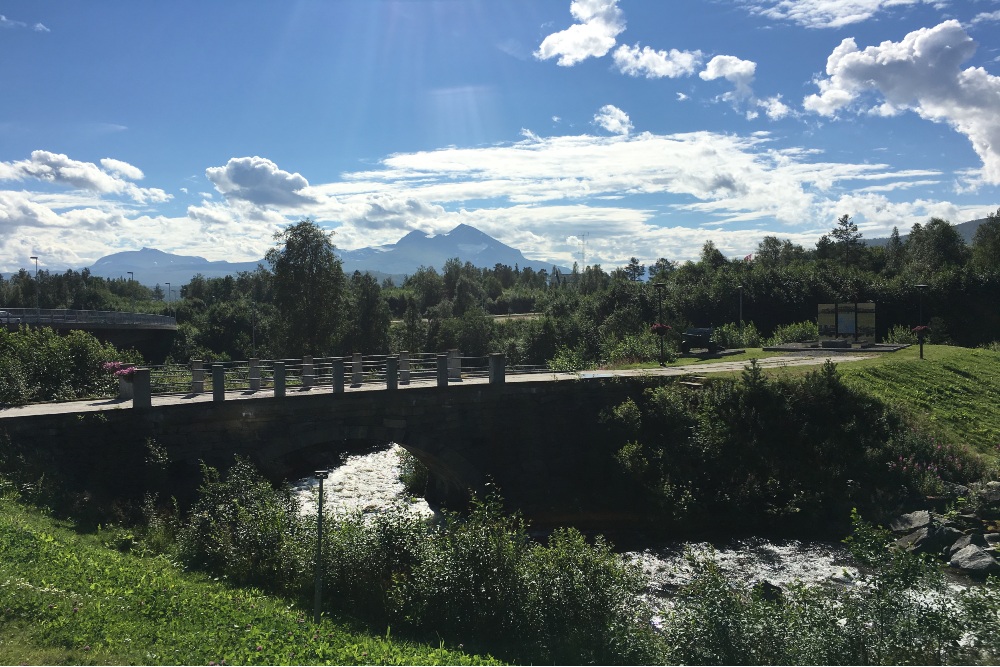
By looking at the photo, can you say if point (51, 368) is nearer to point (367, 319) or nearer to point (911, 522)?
point (911, 522)

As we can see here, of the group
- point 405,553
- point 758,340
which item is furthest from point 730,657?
point 758,340

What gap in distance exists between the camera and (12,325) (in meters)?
37.2

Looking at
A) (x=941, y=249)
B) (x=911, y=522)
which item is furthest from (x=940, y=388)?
(x=941, y=249)

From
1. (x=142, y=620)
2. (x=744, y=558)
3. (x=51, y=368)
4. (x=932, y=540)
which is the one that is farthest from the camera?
(x=51, y=368)

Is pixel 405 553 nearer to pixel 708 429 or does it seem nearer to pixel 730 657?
pixel 730 657

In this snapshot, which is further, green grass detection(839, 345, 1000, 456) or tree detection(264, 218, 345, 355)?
tree detection(264, 218, 345, 355)

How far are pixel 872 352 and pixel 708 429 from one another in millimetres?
18629

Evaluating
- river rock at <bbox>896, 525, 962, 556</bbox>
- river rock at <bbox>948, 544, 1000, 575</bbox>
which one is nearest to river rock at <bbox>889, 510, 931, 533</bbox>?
river rock at <bbox>896, 525, 962, 556</bbox>

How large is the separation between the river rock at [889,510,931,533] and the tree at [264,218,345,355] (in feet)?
129

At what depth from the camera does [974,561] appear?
673 inches

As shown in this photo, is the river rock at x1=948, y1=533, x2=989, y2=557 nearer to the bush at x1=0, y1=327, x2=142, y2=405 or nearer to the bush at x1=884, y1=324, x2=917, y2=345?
the bush at x1=884, y1=324, x2=917, y2=345

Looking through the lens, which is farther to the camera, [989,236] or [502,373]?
[989,236]

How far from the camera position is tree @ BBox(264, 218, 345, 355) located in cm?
4819

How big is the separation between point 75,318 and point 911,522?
48.8 m
